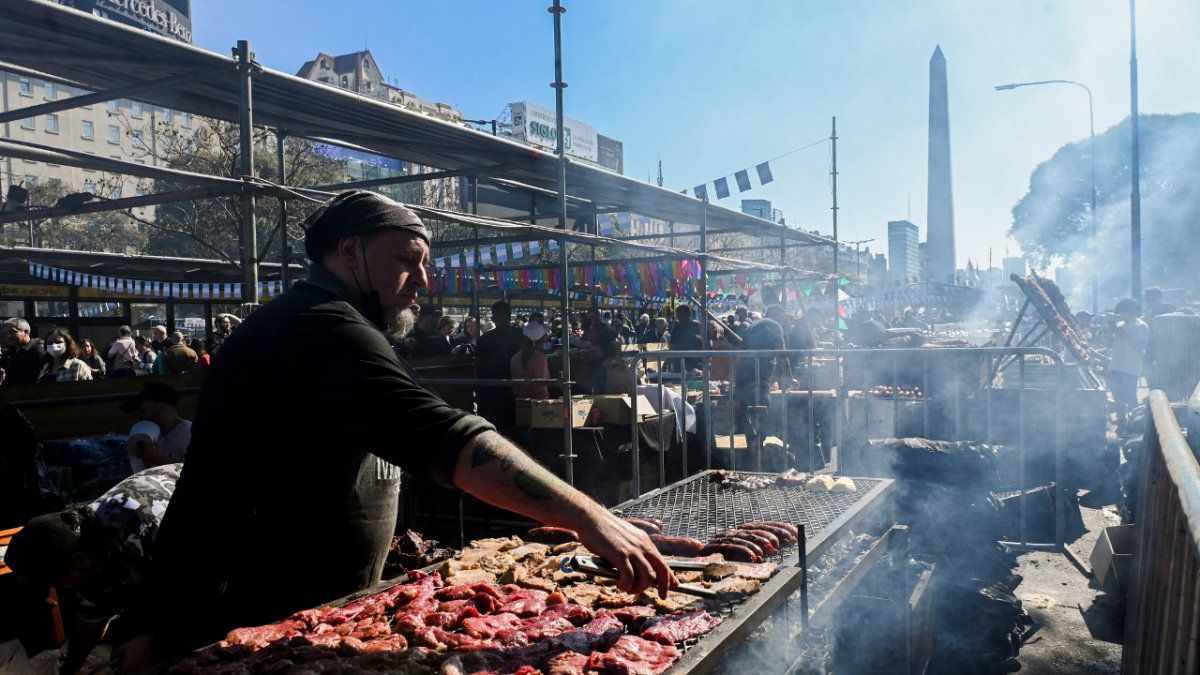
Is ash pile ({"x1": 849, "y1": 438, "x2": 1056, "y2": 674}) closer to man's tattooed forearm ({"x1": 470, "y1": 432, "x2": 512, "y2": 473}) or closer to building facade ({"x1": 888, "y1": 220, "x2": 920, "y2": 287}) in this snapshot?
man's tattooed forearm ({"x1": 470, "y1": 432, "x2": 512, "y2": 473})

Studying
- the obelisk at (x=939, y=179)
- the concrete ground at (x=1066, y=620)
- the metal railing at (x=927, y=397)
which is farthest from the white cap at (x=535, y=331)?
the obelisk at (x=939, y=179)

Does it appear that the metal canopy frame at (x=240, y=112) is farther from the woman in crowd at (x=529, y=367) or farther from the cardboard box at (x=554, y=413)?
the woman in crowd at (x=529, y=367)

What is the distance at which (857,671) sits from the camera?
158 inches

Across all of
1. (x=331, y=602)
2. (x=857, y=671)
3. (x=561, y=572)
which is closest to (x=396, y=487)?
(x=331, y=602)

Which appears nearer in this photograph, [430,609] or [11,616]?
[430,609]

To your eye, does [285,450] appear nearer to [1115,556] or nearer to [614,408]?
[614,408]

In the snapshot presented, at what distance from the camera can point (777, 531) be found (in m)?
3.58

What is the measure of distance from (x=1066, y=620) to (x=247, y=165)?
6876 millimetres

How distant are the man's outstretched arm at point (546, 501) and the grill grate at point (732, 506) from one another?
5.89ft

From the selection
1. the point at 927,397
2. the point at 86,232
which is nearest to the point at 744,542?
the point at 927,397

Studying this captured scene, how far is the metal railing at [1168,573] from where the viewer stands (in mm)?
1960

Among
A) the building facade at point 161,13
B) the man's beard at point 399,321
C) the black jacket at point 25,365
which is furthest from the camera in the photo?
the building facade at point 161,13

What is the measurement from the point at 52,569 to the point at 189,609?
1.76 m

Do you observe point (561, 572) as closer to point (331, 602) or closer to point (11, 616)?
point (331, 602)
